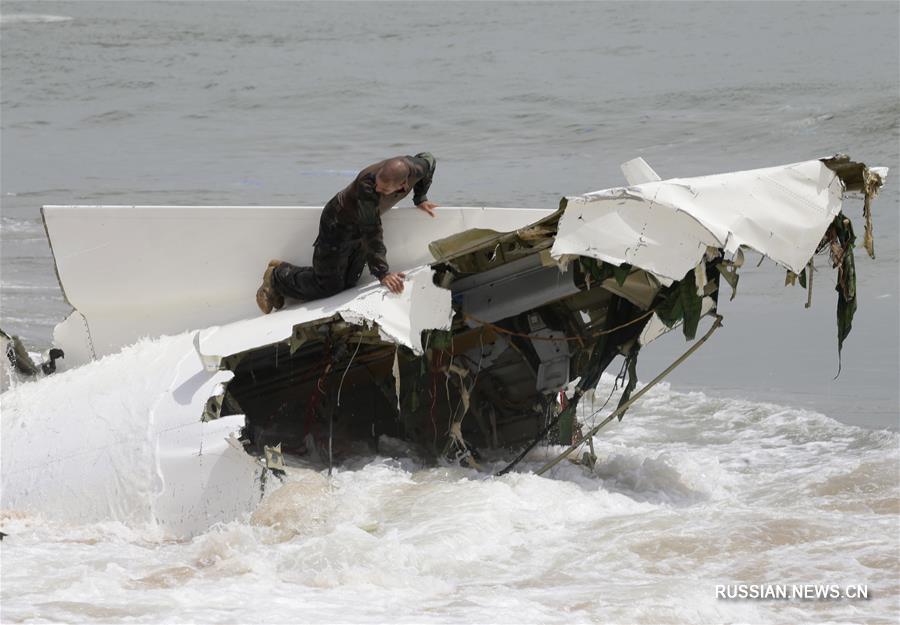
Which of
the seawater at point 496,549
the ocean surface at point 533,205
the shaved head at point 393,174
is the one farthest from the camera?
the shaved head at point 393,174

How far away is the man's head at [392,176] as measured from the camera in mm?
7664

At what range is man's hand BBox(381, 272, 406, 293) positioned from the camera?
7426mm

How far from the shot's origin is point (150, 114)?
1170 inches

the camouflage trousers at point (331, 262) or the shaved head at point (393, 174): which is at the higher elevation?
the shaved head at point (393, 174)

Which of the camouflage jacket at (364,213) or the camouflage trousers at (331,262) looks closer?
the camouflage jacket at (364,213)

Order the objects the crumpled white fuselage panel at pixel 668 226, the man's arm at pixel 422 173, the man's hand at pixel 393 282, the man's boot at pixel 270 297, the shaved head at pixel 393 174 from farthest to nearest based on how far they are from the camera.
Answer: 1. the man's boot at pixel 270 297
2. the man's arm at pixel 422 173
3. the shaved head at pixel 393 174
4. the man's hand at pixel 393 282
5. the crumpled white fuselage panel at pixel 668 226

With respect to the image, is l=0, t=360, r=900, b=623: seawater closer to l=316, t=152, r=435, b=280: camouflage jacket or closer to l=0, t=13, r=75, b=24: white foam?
l=316, t=152, r=435, b=280: camouflage jacket

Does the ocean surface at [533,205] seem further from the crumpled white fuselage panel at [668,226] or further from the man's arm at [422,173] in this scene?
the man's arm at [422,173]

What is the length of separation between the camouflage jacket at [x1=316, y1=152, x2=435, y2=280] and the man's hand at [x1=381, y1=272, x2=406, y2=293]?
0.73 feet

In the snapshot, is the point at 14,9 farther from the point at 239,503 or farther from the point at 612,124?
the point at 239,503

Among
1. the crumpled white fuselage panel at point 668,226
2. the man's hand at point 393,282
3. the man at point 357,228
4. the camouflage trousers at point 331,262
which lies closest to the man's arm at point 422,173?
the man at point 357,228

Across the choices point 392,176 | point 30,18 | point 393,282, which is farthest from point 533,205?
point 30,18

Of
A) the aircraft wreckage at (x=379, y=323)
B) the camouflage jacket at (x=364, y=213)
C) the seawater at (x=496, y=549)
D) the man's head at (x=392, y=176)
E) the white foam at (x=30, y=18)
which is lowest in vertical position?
the seawater at (x=496, y=549)

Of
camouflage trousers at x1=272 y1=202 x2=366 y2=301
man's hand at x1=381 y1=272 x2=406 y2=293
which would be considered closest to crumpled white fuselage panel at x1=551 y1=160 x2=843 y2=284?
man's hand at x1=381 y1=272 x2=406 y2=293
